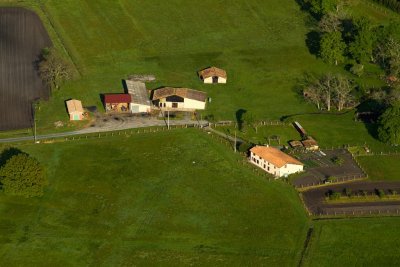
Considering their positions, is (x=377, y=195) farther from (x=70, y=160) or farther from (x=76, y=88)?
(x=76, y=88)

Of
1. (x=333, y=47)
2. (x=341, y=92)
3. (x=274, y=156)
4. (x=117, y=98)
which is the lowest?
(x=274, y=156)

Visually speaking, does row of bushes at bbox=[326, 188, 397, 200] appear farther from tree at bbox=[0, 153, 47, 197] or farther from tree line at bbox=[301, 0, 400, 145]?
tree at bbox=[0, 153, 47, 197]

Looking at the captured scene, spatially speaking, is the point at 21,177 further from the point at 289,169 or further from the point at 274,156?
the point at 289,169

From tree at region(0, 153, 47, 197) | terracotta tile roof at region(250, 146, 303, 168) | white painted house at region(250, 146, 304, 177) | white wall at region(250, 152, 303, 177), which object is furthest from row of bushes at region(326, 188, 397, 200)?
tree at region(0, 153, 47, 197)

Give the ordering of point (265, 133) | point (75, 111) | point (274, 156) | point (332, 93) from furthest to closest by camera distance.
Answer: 1. point (332, 93)
2. point (75, 111)
3. point (265, 133)
4. point (274, 156)

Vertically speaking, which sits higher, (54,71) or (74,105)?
(54,71)

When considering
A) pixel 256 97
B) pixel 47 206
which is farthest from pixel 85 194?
pixel 256 97

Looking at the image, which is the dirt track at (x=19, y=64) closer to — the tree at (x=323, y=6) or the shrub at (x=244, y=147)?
the shrub at (x=244, y=147)

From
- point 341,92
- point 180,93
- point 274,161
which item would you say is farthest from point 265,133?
point 180,93
